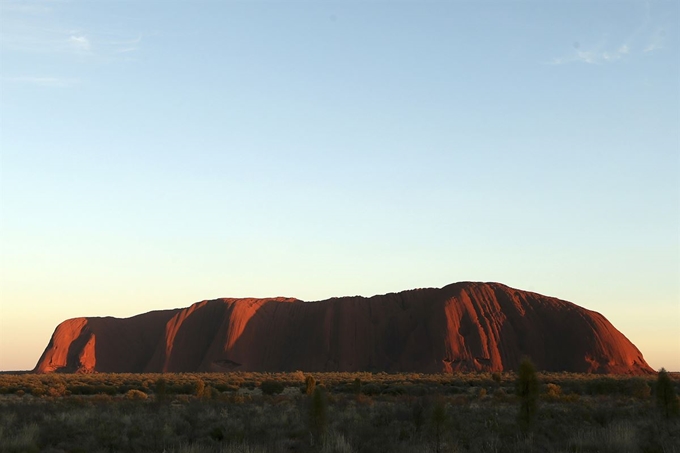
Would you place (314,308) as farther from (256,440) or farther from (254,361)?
(256,440)

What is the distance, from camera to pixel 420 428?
52.4ft

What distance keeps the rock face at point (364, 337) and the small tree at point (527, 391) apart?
170 ft

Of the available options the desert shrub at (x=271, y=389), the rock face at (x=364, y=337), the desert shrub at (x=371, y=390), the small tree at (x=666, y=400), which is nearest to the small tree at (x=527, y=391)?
the small tree at (x=666, y=400)

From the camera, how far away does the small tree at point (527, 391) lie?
14875 millimetres

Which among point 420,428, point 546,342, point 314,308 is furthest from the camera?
point 314,308

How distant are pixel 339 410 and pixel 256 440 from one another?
7.83m

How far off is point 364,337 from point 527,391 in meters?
60.4

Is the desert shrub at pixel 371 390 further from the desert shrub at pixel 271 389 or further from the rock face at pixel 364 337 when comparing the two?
the rock face at pixel 364 337

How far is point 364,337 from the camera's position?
7469 centimetres

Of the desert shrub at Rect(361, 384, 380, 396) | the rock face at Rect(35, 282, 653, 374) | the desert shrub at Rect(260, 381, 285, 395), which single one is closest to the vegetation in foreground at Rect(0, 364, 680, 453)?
the desert shrub at Rect(361, 384, 380, 396)

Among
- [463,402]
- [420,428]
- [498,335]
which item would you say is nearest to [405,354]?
[498,335]

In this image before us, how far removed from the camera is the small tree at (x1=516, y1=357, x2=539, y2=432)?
14875 mm

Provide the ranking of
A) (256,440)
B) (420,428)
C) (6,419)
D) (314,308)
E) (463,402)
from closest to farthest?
(256,440)
(420,428)
(6,419)
(463,402)
(314,308)

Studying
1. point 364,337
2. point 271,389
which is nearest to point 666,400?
point 271,389
